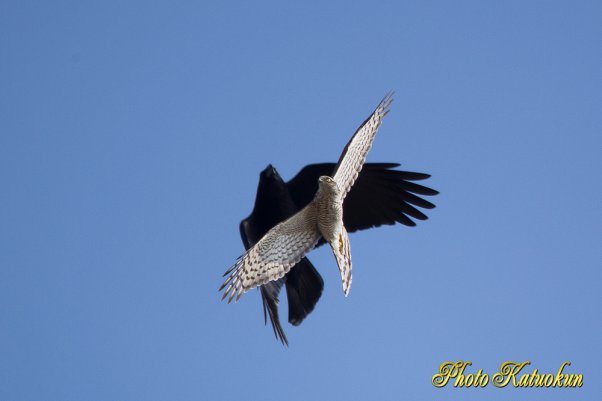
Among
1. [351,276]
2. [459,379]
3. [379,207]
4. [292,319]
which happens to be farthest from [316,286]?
[351,276]

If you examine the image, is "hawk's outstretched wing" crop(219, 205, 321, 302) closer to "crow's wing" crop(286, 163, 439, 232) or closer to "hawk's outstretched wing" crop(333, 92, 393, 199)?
"hawk's outstretched wing" crop(333, 92, 393, 199)

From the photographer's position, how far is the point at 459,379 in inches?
460

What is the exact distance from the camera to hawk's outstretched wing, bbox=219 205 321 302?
9.12m

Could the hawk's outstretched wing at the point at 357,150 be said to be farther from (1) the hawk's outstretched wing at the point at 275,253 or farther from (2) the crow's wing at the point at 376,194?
(2) the crow's wing at the point at 376,194

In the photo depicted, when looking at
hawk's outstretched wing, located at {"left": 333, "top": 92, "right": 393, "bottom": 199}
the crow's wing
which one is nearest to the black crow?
the crow's wing

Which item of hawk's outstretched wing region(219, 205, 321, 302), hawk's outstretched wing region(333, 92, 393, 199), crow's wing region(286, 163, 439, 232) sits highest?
crow's wing region(286, 163, 439, 232)

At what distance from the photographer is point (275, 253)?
30.8 ft

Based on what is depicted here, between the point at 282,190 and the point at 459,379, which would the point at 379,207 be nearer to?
the point at 282,190

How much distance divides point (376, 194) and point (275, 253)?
3.88 m

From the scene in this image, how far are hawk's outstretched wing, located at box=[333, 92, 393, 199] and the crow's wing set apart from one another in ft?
10.4

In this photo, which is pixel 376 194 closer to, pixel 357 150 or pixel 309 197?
pixel 309 197

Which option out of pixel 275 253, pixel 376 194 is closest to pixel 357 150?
pixel 275 253

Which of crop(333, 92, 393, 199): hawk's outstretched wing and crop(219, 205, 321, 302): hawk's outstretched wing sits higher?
crop(333, 92, 393, 199): hawk's outstretched wing

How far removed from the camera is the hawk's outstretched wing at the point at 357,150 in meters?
9.31
